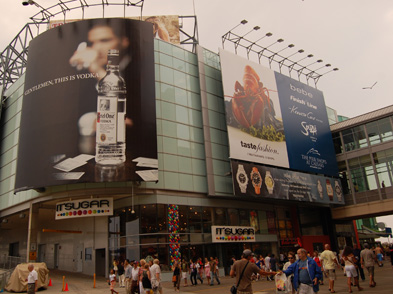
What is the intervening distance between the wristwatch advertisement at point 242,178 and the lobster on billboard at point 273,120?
3.46 ft

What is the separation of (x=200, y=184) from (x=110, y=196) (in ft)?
24.6

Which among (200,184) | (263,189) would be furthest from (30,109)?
(263,189)

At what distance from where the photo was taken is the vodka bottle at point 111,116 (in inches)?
1035

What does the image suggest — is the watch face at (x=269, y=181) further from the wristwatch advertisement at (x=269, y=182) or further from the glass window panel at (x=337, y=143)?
the glass window panel at (x=337, y=143)

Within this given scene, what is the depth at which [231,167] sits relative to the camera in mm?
31328

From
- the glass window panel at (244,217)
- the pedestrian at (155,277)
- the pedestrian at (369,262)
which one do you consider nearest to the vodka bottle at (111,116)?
the pedestrian at (155,277)


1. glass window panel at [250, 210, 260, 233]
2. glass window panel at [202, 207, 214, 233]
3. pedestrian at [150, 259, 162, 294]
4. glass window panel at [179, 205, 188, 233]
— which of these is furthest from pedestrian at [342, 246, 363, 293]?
glass window panel at [250, 210, 260, 233]

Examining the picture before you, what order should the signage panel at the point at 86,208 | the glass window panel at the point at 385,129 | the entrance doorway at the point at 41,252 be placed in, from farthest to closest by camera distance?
the glass window panel at the point at 385,129 < the entrance doorway at the point at 41,252 < the signage panel at the point at 86,208

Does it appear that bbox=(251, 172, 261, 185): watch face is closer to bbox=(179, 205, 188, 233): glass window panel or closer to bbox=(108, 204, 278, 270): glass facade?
bbox=(108, 204, 278, 270): glass facade

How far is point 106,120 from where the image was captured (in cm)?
2711

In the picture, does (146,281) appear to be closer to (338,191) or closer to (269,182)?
(269,182)

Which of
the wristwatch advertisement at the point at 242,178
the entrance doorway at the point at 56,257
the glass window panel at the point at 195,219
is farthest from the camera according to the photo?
the entrance doorway at the point at 56,257

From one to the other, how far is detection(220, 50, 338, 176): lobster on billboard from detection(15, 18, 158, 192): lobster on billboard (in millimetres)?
8311

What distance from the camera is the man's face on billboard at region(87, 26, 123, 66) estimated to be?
28828 millimetres
